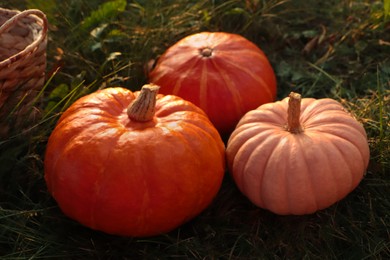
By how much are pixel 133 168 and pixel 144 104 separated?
25 cm

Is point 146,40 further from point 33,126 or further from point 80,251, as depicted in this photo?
point 80,251

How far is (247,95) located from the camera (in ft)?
8.29

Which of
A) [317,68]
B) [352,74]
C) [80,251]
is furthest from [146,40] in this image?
[80,251]

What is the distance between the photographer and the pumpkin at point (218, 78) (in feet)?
8.16

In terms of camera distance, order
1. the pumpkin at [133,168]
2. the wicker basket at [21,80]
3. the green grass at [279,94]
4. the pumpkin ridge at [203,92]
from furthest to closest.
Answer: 1. the pumpkin ridge at [203,92]
2. the wicker basket at [21,80]
3. the green grass at [279,94]
4. the pumpkin at [133,168]

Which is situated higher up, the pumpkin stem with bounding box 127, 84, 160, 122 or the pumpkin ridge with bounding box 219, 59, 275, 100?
the pumpkin stem with bounding box 127, 84, 160, 122

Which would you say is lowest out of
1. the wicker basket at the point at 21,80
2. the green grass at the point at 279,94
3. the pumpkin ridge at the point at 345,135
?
the green grass at the point at 279,94

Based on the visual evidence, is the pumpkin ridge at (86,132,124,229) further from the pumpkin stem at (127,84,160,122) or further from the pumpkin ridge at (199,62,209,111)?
the pumpkin ridge at (199,62,209,111)

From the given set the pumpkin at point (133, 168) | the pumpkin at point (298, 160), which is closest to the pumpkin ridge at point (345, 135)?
the pumpkin at point (298, 160)

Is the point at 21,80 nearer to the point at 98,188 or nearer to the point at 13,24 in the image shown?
the point at 13,24

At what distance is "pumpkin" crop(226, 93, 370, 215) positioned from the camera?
203cm

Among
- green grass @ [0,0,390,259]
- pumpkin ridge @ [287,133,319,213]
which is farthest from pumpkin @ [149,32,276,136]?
pumpkin ridge @ [287,133,319,213]

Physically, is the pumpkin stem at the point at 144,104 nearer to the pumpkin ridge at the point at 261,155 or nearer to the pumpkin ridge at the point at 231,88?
the pumpkin ridge at the point at 261,155

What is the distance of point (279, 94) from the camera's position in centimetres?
298
